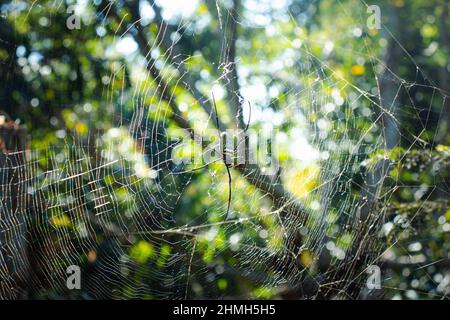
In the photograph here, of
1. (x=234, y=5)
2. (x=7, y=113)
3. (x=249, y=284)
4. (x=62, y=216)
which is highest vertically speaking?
(x=234, y=5)

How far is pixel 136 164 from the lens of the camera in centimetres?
202

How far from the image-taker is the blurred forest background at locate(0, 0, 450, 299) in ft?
6.52

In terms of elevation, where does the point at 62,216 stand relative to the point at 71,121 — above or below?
below

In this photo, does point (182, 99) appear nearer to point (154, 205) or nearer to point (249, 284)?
point (154, 205)

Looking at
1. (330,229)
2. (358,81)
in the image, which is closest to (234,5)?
(358,81)

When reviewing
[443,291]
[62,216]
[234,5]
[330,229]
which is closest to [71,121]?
[62,216]

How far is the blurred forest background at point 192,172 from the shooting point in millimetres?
1988

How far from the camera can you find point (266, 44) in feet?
8.98

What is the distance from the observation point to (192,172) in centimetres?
217

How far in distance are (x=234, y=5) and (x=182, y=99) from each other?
1.65ft

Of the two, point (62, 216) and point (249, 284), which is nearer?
point (62, 216)
